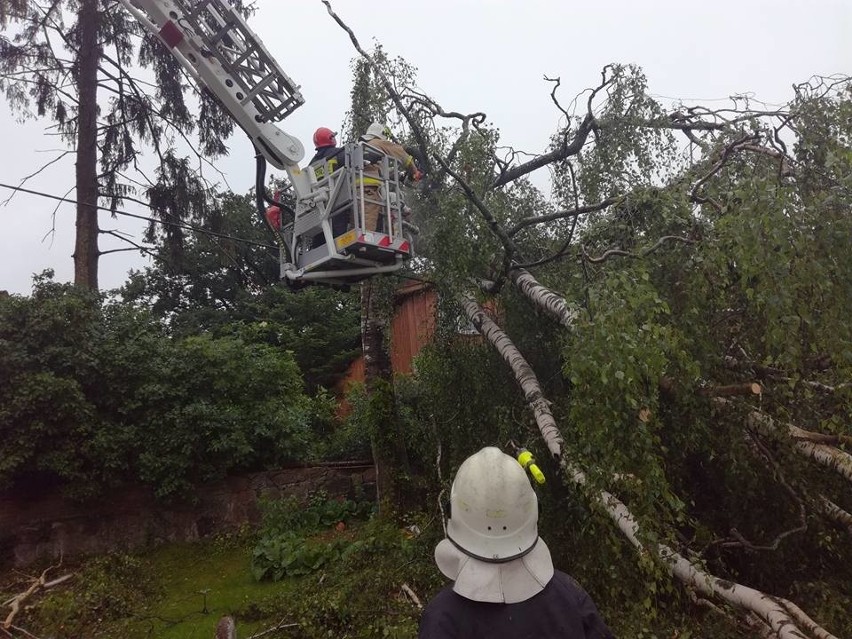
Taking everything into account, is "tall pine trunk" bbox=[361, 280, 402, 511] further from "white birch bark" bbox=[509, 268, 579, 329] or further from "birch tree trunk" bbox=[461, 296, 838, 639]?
"birch tree trunk" bbox=[461, 296, 838, 639]

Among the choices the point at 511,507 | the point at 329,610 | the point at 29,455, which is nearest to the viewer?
the point at 511,507

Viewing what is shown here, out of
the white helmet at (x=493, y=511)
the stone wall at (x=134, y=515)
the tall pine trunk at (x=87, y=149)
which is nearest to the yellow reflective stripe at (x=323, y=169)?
the white helmet at (x=493, y=511)

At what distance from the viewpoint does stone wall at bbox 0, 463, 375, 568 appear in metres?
7.33

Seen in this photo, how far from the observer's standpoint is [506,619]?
1.65m

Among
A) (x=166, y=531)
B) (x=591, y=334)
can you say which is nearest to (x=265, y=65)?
(x=591, y=334)

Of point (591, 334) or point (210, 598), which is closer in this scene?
point (591, 334)

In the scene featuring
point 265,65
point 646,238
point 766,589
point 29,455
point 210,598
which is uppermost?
point 265,65

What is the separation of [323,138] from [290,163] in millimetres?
396

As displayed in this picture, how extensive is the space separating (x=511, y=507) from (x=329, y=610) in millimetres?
3630

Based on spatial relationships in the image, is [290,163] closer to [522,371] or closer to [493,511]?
[522,371]

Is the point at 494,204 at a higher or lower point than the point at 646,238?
higher

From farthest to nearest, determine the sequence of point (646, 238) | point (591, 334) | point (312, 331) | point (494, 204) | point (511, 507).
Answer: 1. point (312, 331)
2. point (494, 204)
3. point (646, 238)
4. point (591, 334)
5. point (511, 507)

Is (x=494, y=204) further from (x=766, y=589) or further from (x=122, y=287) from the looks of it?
(x=122, y=287)

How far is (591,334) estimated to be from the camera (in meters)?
3.30
